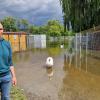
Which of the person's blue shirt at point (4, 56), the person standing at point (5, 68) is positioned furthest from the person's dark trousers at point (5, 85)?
the person's blue shirt at point (4, 56)

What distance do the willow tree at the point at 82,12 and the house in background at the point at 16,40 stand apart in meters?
9.67

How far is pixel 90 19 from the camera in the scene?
26.7 metres

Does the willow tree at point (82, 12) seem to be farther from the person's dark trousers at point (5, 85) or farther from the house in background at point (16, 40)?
the person's dark trousers at point (5, 85)

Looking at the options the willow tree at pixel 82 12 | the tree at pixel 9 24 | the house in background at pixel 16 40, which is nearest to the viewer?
the willow tree at pixel 82 12

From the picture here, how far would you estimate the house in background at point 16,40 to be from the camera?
117ft

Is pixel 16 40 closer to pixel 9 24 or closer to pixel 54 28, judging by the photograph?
pixel 54 28

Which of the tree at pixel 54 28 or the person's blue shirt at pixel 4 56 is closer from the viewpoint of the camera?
the person's blue shirt at pixel 4 56

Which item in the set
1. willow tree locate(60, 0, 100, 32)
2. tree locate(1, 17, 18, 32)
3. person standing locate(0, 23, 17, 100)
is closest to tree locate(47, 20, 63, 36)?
tree locate(1, 17, 18, 32)

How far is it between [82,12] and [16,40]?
13776 mm

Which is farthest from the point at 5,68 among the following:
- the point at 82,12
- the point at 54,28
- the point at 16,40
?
the point at 54,28

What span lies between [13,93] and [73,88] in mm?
2531

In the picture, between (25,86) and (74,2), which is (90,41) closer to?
(74,2)

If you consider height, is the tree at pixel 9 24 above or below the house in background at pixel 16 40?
above

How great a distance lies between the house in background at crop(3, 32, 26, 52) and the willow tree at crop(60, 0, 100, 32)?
9.67 meters
